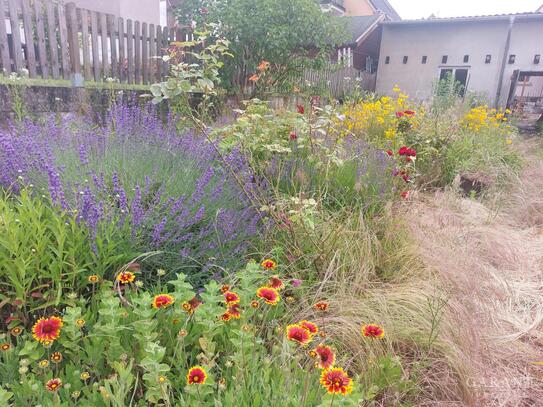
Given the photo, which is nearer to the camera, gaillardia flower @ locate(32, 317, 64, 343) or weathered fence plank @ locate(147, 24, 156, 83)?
gaillardia flower @ locate(32, 317, 64, 343)

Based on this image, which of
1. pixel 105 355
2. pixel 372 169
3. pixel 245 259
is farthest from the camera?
pixel 372 169

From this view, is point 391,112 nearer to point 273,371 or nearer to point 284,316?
point 284,316

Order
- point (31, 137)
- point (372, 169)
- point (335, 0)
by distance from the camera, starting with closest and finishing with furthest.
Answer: point (31, 137) → point (372, 169) → point (335, 0)

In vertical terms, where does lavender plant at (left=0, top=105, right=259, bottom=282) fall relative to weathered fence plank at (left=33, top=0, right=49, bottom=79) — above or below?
below

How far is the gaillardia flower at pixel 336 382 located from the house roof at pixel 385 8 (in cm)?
2898

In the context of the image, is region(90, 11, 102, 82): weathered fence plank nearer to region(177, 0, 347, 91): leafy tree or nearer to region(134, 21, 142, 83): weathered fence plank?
region(134, 21, 142, 83): weathered fence plank

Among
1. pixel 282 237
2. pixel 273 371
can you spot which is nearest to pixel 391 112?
pixel 282 237

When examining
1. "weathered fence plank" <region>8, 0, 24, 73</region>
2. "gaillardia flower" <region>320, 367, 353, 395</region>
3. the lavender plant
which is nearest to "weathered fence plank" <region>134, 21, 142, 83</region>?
"weathered fence plank" <region>8, 0, 24, 73</region>

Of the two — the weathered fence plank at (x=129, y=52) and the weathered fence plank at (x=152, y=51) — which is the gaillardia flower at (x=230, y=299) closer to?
the weathered fence plank at (x=129, y=52)

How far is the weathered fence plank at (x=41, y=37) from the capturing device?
519 centimetres

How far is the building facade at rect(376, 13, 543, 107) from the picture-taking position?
15.6 m

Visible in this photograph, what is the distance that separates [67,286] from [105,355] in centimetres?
38

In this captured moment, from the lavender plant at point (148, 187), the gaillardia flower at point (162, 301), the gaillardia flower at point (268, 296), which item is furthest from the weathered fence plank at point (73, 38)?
the gaillardia flower at point (268, 296)

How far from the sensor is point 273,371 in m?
1.44
